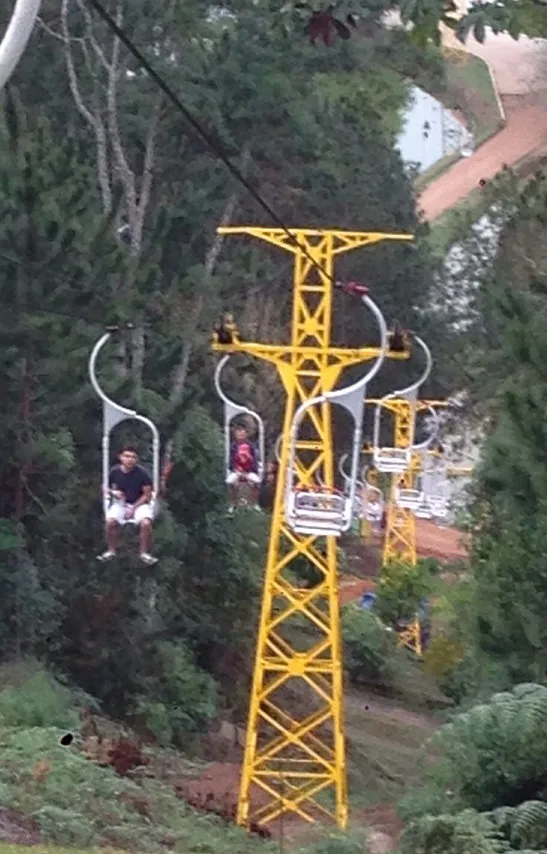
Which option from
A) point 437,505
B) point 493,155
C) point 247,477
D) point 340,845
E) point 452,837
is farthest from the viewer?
point 493,155

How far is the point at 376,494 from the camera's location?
33.5m

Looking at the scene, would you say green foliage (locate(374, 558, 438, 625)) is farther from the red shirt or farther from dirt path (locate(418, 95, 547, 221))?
the red shirt

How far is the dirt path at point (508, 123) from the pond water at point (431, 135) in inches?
46.0

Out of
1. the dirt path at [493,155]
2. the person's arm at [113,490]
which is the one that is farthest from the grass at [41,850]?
the dirt path at [493,155]

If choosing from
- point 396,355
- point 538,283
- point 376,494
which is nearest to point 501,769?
point 396,355

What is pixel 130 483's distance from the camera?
1539 centimetres

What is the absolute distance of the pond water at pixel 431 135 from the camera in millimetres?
52750

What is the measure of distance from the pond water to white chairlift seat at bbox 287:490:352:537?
121ft

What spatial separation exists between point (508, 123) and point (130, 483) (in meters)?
38.2

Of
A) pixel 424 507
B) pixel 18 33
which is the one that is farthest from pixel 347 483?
pixel 18 33

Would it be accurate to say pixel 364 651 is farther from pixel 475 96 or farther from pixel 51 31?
pixel 475 96

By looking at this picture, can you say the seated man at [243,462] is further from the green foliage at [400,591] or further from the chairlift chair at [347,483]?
the green foliage at [400,591]

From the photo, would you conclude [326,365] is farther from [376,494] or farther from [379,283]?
[379,283]

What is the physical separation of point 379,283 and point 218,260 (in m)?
9.03
